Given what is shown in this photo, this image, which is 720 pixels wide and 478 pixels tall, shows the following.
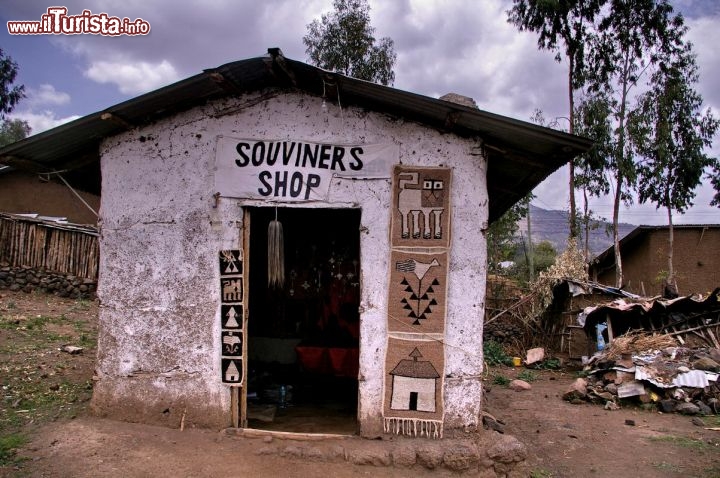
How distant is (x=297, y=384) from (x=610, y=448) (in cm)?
439

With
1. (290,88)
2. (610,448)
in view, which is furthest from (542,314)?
(290,88)

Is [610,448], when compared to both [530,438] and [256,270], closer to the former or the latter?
[530,438]

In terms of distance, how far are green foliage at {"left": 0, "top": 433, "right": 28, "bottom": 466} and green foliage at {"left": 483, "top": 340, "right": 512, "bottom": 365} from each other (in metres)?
9.61

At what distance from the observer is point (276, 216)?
18.2ft

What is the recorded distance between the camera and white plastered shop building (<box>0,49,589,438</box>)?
5.34 meters

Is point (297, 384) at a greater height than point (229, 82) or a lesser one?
lesser

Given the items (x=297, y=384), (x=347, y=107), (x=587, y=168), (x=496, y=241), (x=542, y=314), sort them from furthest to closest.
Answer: (x=496, y=241) → (x=587, y=168) → (x=542, y=314) → (x=297, y=384) → (x=347, y=107)

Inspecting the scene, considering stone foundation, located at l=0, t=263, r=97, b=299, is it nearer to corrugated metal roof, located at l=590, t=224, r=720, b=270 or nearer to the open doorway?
the open doorway

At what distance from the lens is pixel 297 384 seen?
27.2 feet

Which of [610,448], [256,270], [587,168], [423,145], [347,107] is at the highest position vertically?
[587,168]

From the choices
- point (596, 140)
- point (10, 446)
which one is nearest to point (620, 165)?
point (596, 140)

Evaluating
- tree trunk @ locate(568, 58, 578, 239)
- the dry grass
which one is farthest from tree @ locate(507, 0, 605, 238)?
the dry grass

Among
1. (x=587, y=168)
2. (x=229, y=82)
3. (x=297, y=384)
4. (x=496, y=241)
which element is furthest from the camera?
(x=496, y=241)

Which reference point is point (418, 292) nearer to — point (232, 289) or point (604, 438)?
point (232, 289)
